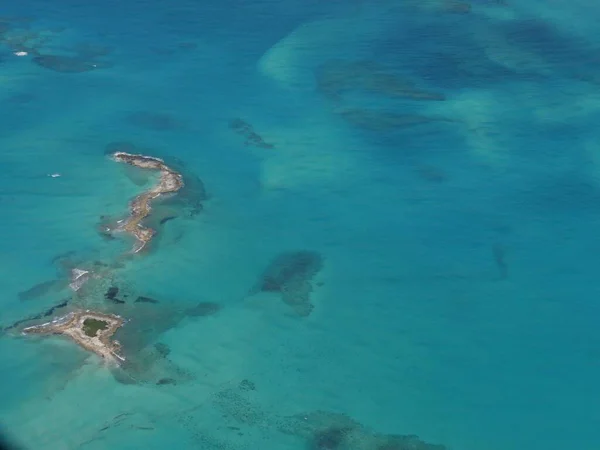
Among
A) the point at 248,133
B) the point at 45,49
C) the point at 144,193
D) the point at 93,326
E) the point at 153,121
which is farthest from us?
the point at 45,49

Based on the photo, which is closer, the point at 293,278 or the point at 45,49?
the point at 293,278

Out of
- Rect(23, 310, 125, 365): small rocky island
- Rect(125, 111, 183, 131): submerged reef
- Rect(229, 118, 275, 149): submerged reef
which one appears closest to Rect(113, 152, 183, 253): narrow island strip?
Rect(125, 111, 183, 131): submerged reef

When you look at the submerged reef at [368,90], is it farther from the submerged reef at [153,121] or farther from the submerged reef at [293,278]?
the submerged reef at [293,278]

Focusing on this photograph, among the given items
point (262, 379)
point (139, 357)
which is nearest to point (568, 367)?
point (262, 379)

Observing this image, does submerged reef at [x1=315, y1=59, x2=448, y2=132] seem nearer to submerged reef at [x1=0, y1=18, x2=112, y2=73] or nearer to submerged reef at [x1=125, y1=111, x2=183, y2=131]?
submerged reef at [x1=125, y1=111, x2=183, y2=131]

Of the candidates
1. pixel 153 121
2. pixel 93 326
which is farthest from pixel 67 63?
pixel 93 326

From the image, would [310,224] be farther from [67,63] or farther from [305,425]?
[67,63]

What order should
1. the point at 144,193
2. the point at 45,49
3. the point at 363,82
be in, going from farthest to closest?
1. the point at 45,49
2. the point at 363,82
3. the point at 144,193
